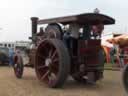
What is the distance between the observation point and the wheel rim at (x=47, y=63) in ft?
39.7

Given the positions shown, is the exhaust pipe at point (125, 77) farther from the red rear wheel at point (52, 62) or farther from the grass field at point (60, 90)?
the red rear wheel at point (52, 62)

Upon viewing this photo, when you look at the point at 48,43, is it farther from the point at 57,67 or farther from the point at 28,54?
the point at 28,54

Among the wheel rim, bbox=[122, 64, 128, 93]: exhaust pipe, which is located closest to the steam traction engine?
the wheel rim

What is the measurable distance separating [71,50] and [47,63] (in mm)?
906

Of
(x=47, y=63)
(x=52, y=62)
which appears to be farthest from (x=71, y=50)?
(x=47, y=63)

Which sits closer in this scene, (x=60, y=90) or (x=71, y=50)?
(x=60, y=90)

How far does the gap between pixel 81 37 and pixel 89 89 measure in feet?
6.10

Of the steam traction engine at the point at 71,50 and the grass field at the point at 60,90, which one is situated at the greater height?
the steam traction engine at the point at 71,50

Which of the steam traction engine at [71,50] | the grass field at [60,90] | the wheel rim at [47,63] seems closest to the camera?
the grass field at [60,90]

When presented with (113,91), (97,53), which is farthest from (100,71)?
(113,91)

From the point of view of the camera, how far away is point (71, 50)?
12.4m

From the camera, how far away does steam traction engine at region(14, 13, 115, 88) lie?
11.7 meters

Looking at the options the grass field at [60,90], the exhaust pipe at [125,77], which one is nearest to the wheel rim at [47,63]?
the grass field at [60,90]

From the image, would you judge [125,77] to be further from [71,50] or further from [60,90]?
[71,50]
